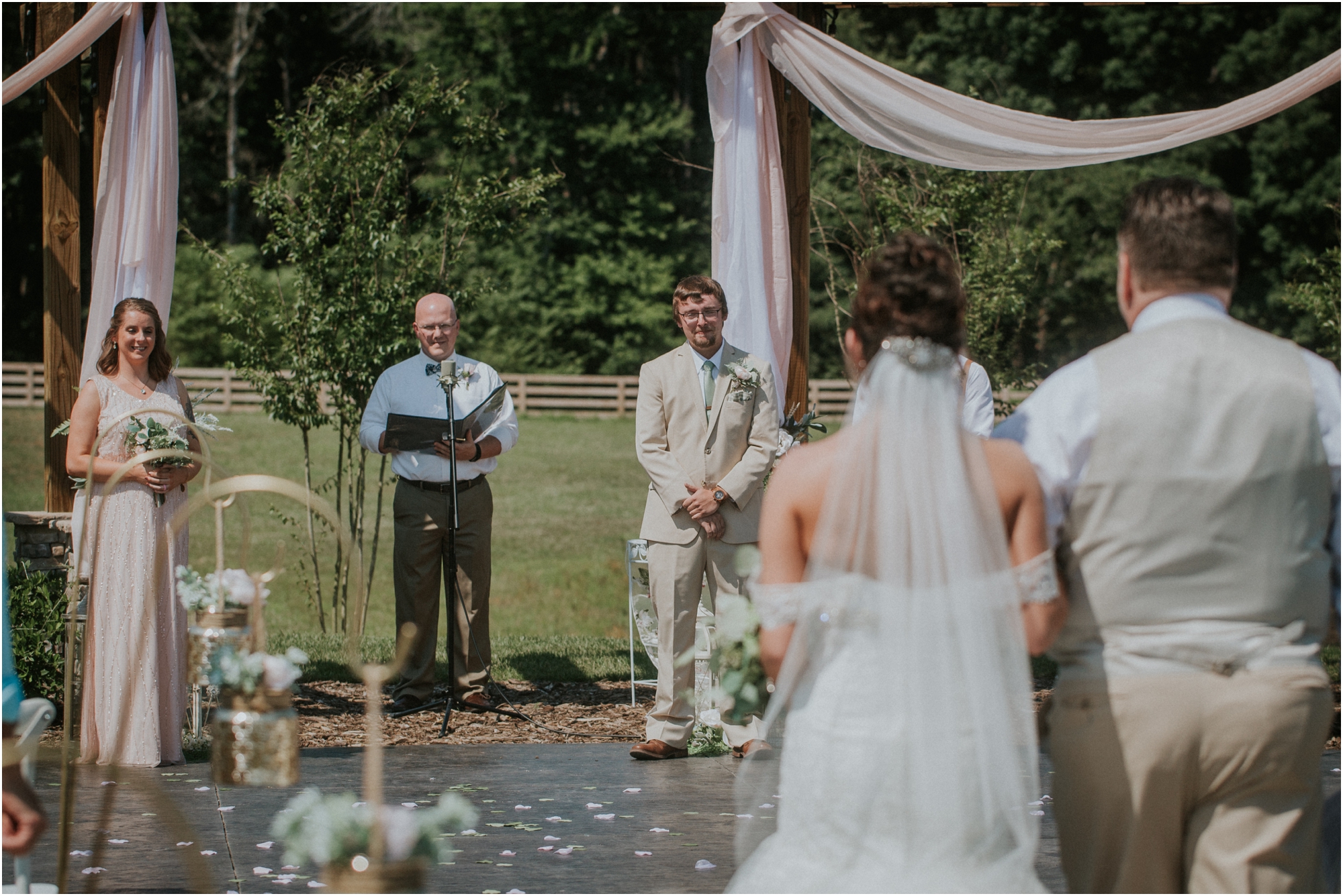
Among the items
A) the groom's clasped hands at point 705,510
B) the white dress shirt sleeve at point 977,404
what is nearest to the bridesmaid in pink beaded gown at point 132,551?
the groom's clasped hands at point 705,510

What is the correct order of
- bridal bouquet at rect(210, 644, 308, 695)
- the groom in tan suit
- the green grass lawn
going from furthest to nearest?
the green grass lawn < the groom in tan suit < bridal bouquet at rect(210, 644, 308, 695)

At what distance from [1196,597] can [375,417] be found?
15.9 ft

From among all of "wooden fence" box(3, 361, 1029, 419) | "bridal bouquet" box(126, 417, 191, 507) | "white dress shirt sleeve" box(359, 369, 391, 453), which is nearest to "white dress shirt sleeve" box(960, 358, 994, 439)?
"white dress shirt sleeve" box(359, 369, 391, 453)

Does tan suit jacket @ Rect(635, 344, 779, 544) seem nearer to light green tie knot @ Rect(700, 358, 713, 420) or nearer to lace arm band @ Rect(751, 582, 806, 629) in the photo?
light green tie knot @ Rect(700, 358, 713, 420)

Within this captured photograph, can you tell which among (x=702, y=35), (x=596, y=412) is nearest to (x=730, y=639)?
(x=596, y=412)

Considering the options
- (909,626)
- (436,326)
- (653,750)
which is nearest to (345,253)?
(436,326)

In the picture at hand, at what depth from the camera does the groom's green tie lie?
18.3 feet

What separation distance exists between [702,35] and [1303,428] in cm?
2863

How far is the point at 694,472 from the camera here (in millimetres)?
5539

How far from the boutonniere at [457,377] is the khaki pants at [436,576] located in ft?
1.81

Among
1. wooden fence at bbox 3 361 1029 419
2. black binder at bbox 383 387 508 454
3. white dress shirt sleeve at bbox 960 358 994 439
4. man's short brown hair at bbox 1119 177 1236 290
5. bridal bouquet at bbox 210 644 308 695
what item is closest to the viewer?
man's short brown hair at bbox 1119 177 1236 290

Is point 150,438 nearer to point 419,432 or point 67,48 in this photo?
point 419,432

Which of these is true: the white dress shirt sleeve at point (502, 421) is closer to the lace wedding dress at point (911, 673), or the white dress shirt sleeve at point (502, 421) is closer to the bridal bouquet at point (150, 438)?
the bridal bouquet at point (150, 438)

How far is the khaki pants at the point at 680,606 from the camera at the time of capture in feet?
18.1
